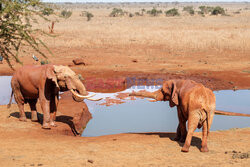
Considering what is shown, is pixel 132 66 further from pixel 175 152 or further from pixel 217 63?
pixel 175 152

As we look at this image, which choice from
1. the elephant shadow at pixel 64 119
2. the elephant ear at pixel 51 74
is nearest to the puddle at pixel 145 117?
the elephant shadow at pixel 64 119

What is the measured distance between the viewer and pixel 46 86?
11.9 m

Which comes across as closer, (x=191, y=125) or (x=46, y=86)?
(x=191, y=125)

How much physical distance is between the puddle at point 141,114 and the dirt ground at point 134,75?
1198mm

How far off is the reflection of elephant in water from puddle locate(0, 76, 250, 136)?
4.93ft

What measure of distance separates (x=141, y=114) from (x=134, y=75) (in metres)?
7.71

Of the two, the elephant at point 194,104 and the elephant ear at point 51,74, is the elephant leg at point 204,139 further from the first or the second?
the elephant ear at point 51,74

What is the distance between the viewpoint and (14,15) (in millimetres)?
9594

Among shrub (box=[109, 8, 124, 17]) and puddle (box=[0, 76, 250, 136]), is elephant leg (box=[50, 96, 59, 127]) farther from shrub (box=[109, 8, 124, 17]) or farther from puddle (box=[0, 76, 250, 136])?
shrub (box=[109, 8, 124, 17])

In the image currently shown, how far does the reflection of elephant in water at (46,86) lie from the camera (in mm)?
11695

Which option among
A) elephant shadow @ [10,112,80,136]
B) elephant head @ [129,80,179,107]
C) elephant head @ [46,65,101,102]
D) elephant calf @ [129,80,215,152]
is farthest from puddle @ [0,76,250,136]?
elephant calf @ [129,80,215,152]

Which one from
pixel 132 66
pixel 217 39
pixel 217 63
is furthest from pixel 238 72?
pixel 217 39

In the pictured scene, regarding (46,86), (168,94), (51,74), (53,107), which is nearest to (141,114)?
(53,107)

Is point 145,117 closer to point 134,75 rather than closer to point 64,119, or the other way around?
point 64,119
